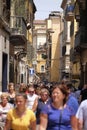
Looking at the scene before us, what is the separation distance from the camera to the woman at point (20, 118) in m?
7.99

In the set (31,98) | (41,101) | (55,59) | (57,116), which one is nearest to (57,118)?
(57,116)

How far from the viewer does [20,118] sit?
8.00m

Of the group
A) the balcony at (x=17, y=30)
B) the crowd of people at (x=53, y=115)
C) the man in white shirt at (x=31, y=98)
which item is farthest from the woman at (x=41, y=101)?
the balcony at (x=17, y=30)

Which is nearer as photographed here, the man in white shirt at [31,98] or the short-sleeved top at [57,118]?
the short-sleeved top at [57,118]

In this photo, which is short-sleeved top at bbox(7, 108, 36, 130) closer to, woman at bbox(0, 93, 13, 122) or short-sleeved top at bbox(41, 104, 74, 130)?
short-sleeved top at bbox(41, 104, 74, 130)

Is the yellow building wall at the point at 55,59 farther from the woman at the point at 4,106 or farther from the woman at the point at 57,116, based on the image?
the woman at the point at 57,116

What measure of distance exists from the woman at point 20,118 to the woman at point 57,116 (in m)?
0.44

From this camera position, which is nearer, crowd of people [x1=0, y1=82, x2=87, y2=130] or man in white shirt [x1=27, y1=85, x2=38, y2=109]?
crowd of people [x1=0, y1=82, x2=87, y2=130]

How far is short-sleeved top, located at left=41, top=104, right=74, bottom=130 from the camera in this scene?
24.8ft

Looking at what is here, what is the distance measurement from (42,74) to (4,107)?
129291 millimetres

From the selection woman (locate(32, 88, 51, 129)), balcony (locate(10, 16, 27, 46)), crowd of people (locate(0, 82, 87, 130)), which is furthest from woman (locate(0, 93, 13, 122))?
balcony (locate(10, 16, 27, 46))

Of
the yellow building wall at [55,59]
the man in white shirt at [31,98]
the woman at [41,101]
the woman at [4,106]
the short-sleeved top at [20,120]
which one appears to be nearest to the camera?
the short-sleeved top at [20,120]

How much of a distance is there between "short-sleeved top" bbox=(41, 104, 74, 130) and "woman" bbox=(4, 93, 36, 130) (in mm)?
487

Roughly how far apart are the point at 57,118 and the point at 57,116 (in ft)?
0.08
